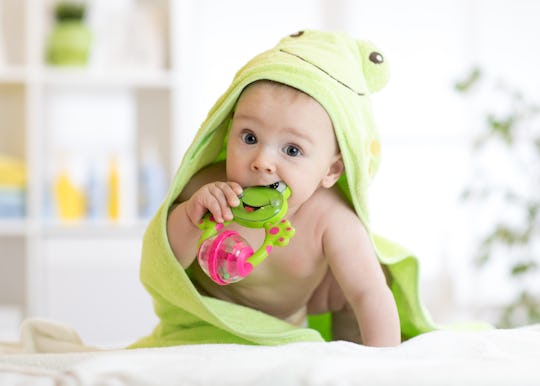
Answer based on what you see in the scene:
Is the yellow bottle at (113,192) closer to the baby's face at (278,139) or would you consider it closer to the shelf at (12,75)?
the shelf at (12,75)

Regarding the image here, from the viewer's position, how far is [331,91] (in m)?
1.16

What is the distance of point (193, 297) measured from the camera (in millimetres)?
1136

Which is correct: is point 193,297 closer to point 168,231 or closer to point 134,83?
point 168,231

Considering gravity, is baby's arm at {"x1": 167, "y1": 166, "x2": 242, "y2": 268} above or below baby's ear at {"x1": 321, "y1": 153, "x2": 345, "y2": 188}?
below

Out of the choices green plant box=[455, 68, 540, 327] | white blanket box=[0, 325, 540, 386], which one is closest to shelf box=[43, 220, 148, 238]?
green plant box=[455, 68, 540, 327]

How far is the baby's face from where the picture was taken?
1.12m

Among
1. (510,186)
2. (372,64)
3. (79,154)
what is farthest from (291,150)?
(510,186)

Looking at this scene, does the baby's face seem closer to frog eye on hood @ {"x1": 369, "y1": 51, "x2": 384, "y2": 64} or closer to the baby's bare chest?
the baby's bare chest

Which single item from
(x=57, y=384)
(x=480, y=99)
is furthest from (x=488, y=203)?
(x=57, y=384)

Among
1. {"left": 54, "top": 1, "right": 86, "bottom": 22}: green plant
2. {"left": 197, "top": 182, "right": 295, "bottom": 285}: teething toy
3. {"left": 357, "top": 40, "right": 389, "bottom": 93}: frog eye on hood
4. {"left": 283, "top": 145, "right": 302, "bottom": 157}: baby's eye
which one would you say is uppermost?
{"left": 54, "top": 1, "right": 86, "bottom": 22}: green plant

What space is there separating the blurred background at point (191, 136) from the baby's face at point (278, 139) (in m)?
1.81

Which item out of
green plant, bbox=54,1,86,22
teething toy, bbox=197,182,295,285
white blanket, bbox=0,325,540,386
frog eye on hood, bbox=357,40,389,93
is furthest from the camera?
green plant, bbox=54,1,86,22

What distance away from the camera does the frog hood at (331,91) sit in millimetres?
1151

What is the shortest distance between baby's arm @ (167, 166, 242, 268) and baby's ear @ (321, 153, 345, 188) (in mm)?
175
